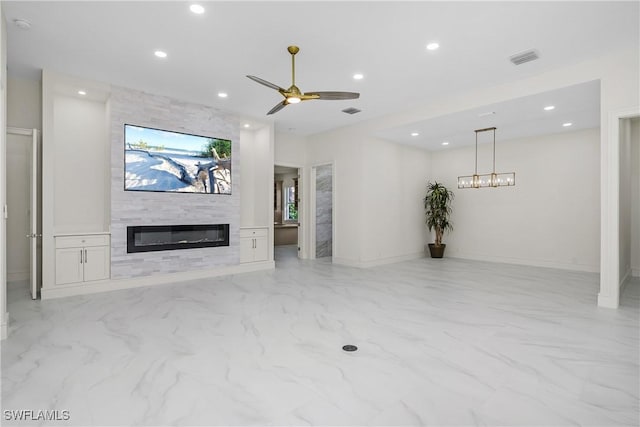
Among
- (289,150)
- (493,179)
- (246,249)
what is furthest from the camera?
(289,150)

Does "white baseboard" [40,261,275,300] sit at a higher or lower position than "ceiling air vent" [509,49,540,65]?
lower

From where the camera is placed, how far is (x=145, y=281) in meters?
5.66

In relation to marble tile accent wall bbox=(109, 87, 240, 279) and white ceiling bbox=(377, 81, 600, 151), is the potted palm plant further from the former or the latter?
marble tile accent wall bbox=(109, 87, 240, 279)

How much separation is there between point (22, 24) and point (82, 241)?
2.86 m

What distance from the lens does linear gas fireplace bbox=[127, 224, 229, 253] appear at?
5.60 meters

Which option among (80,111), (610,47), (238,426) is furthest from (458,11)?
(80,111)

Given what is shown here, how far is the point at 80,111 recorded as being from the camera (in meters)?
5.71

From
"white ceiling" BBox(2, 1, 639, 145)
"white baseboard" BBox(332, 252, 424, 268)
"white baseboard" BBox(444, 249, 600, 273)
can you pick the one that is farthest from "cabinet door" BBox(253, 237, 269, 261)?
"white baseboard" BBox(444, 249, 600, 273)

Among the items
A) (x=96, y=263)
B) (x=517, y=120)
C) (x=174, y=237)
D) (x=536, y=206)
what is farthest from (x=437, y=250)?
(x=96, y=263)

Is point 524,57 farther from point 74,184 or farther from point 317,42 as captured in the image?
point 74,184

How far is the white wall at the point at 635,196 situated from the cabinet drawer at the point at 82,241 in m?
9.40

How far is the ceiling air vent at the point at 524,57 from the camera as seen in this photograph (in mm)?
4289

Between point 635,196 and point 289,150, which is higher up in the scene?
point 289,150

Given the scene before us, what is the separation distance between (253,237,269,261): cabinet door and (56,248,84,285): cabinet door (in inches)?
120
